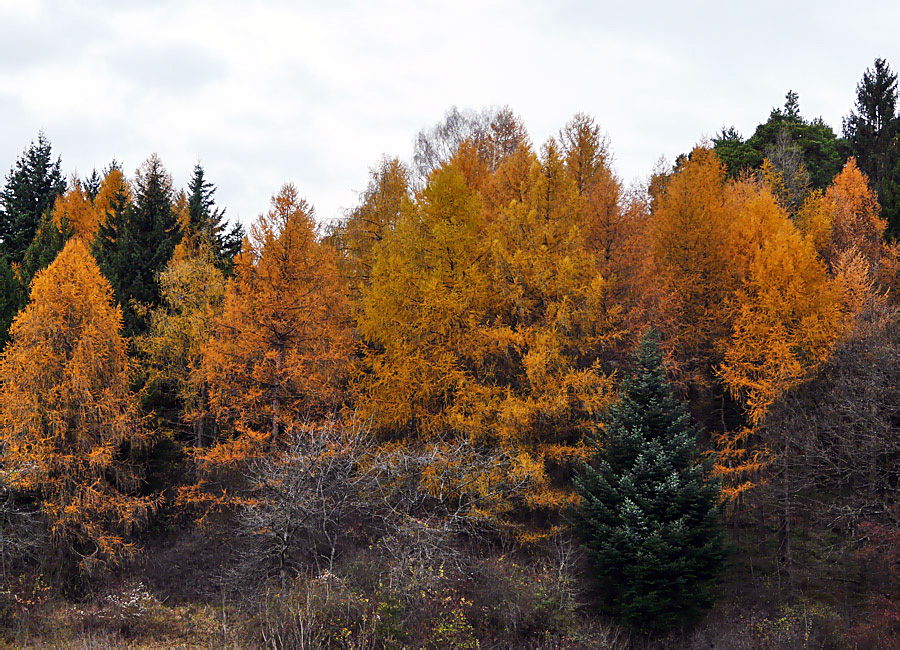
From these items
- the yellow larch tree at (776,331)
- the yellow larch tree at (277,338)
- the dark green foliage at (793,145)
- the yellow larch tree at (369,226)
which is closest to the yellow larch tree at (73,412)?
the yellow larch tree at (277,338)

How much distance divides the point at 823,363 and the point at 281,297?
53.8ft

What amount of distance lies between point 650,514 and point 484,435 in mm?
4996

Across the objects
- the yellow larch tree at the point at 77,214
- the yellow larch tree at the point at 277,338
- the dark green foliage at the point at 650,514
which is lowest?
the dark green foliage at the point at 650,514

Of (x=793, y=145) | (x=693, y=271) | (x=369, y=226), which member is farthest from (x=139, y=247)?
(x=793, y=145)

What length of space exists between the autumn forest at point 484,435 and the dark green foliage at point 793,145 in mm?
17442

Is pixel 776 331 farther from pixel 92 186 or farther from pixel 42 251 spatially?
pixel 92 186

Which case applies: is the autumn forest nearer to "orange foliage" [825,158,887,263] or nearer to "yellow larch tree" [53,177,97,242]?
"orange foliage" [825,158,887,263]

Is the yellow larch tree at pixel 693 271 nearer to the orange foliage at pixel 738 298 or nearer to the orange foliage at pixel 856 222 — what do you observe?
the orange foliage at pixel 738 298

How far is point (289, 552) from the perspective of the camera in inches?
669

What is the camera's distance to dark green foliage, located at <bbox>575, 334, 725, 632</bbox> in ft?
49.9

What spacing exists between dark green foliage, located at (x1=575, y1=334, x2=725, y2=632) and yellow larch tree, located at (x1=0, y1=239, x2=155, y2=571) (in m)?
13.6

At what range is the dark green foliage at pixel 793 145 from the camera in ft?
129

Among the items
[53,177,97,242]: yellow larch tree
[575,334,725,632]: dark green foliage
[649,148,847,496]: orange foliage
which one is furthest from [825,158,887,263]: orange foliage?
[53,177,97,242]: yellow larch tree

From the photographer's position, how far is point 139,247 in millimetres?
25516
